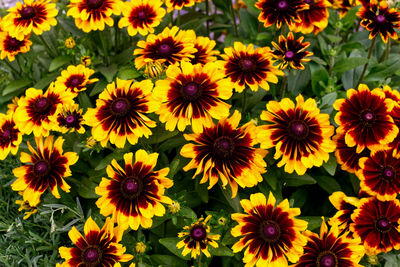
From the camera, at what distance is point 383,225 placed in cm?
127

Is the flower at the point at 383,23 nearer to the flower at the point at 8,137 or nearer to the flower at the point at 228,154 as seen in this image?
the flower at the point at 228,154

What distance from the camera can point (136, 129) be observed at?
1199 millimetres

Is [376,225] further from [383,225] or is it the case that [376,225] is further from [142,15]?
[142,15]

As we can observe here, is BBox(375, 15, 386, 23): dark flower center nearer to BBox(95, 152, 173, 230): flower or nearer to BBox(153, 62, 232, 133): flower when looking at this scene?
BBox(153, 62, 232, 133): flower

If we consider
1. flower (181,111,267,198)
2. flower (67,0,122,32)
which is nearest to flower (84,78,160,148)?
flower (181,111,267,198)

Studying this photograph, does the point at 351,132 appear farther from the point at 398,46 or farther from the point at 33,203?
the point at 398,46

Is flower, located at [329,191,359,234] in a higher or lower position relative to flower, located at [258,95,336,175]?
lower

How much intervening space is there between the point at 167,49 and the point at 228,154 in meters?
0.50

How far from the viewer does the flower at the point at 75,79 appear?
1.48m

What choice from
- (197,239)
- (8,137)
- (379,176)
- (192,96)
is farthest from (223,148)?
(8,137)

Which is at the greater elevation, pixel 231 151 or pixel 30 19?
pixel 30 19

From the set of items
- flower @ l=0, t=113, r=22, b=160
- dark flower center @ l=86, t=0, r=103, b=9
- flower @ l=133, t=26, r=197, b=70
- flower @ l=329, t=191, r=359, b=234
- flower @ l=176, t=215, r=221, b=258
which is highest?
dark flower center @ l=86, t=0, r=103, b=9

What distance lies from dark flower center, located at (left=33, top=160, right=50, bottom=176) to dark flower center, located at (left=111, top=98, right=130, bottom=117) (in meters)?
0.37

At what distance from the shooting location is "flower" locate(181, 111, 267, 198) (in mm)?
1208
